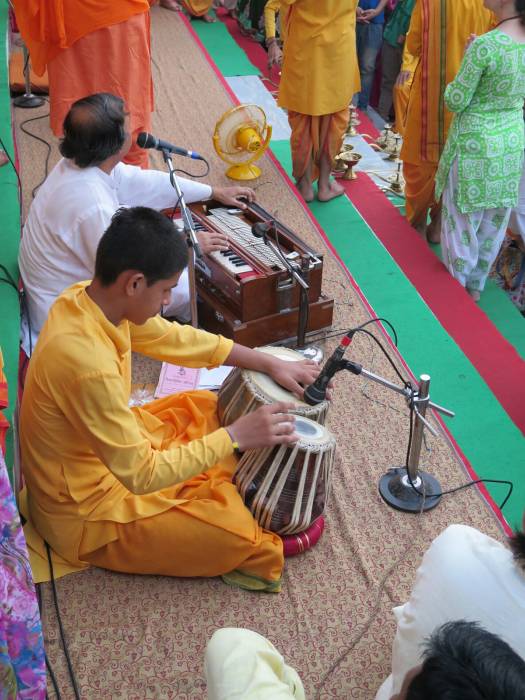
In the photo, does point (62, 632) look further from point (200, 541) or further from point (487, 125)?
point (487, 125)

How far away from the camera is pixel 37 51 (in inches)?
165

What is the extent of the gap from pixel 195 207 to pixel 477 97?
A: 5.08 ft

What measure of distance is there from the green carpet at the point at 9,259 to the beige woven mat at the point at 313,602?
1.79ft

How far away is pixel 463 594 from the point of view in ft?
5.41

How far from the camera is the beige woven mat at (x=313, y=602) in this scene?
220 centimetres

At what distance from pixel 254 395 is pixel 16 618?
939mm

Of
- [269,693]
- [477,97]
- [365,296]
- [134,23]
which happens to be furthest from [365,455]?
[134,23]

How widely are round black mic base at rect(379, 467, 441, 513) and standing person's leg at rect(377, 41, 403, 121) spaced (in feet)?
16.5

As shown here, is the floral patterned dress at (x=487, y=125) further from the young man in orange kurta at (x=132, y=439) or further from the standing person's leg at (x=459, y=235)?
the young man in orange kurta at (x=132, y=439)

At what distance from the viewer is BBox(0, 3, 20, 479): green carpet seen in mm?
2702

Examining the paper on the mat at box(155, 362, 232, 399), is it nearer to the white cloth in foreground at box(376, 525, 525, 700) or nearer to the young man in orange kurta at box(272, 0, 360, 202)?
the white cloth in foreground at box(376, 525, 525, 700)

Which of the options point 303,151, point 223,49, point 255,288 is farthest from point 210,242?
point 223,49

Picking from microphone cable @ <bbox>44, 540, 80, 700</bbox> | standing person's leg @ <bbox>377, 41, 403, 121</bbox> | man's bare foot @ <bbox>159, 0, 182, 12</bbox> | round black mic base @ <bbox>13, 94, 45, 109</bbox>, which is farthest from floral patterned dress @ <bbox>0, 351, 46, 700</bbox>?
man's bare foot @ <bbox>159, 0, 182, 12</bbox>

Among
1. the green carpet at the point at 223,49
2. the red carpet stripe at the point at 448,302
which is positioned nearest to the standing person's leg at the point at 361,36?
the green carpet at the point at 223,49
